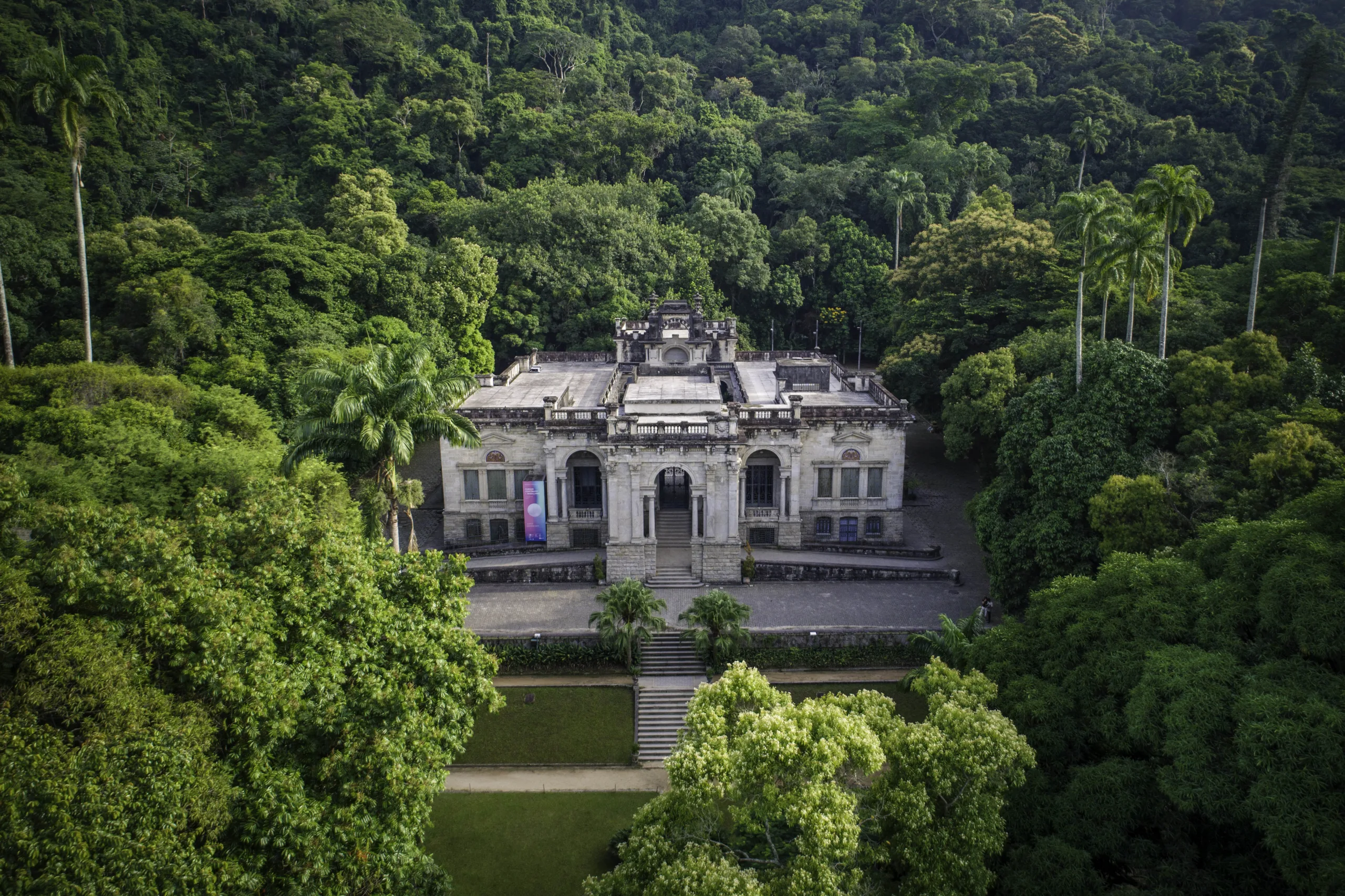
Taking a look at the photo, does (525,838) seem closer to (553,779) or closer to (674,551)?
(553,779)

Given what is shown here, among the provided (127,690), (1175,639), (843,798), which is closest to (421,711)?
(127,690)

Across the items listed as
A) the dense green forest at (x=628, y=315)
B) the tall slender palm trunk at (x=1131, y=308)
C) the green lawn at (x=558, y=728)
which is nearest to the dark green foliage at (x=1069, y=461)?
the dense green forest at (x=628, y=315)

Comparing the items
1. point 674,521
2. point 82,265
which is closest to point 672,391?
point 674,521

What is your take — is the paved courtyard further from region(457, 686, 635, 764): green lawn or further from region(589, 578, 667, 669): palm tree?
region(457, 686, 635, 764): green lawn

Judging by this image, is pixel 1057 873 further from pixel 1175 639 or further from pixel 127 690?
pixel 127 690

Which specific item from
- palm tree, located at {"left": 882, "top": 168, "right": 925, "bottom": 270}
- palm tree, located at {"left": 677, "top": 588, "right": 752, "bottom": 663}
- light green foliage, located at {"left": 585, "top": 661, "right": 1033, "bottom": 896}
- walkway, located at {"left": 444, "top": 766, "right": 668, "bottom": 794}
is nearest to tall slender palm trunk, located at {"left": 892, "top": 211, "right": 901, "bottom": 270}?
palm tree, located at {"left": 882, "top": 168, "right": 925, "bottom": 270}

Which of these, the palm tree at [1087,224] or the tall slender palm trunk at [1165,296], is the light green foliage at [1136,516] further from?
the tall slender palm trunk at [1165,296]
